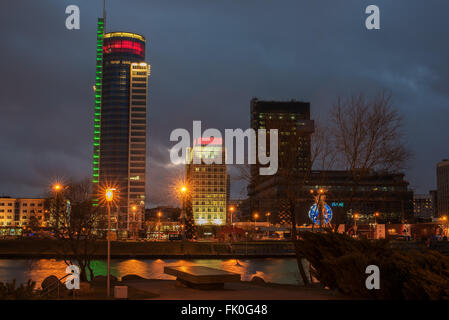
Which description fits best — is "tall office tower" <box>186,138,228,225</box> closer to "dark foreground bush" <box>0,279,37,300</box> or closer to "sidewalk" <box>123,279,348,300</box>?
"sidewalk" <box>123,279,348,300</box>

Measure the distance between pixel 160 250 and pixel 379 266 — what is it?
206ft

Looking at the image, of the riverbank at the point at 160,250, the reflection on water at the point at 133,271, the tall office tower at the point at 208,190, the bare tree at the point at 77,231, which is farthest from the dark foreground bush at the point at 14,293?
the tall office tower at the point at 208,190

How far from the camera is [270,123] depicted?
24.7 metres

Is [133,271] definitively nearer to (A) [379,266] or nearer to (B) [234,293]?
(B) [234,293]

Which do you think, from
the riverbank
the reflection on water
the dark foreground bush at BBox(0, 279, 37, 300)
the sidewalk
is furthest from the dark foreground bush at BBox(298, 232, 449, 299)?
the riverbank

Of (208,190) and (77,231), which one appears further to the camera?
(208,190)

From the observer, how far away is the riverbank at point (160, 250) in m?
70.4

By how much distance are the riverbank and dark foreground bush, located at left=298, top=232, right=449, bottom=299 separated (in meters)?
52.4

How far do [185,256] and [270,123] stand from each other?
4952 centimetres

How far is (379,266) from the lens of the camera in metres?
15.5

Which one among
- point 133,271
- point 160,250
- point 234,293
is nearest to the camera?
point 234,293

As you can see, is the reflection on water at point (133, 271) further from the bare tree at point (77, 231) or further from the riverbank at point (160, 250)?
the bare tree at point (77, 231)

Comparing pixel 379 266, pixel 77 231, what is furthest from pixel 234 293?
pixel 77 231
